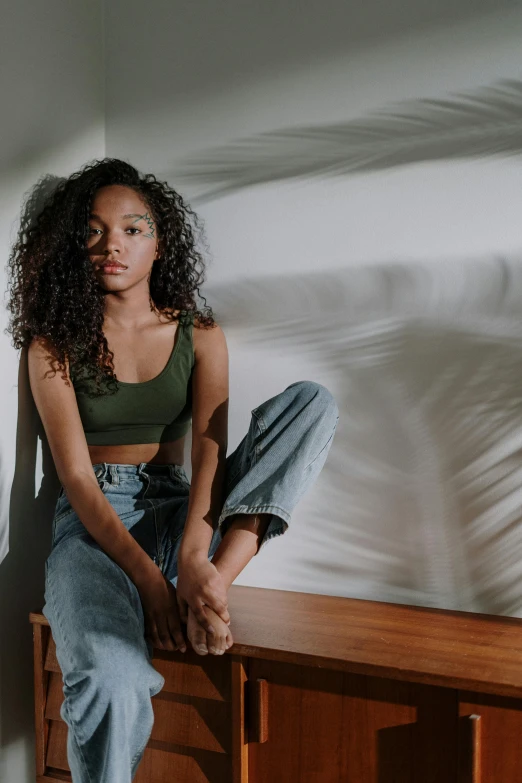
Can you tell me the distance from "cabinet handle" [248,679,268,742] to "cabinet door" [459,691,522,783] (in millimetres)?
389

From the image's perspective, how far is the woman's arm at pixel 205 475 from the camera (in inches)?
65.0

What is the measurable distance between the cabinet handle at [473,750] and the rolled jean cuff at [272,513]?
499 millimetres

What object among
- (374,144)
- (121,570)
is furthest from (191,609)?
(374,144)

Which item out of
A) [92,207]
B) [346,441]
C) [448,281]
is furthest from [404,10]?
[346,441]

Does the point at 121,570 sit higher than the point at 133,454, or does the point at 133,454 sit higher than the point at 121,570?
the point at 133,454

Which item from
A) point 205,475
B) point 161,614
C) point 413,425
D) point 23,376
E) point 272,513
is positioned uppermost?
point 23,376

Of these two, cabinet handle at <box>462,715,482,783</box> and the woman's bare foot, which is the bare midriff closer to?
the woman's bare foot

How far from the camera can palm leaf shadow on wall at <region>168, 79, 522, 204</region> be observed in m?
1.91

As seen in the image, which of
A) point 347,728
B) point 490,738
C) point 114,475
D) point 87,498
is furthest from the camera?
point 114,475

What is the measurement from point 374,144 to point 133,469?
3.26ft

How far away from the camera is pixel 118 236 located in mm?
2000

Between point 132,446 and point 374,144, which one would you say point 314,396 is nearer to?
point 132,446

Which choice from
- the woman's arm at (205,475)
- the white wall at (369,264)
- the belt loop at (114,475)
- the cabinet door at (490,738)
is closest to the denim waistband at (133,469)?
the belt loop at (114,475)

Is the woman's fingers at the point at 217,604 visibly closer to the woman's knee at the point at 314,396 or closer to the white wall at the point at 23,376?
the woman's knee at the point at 314,396
